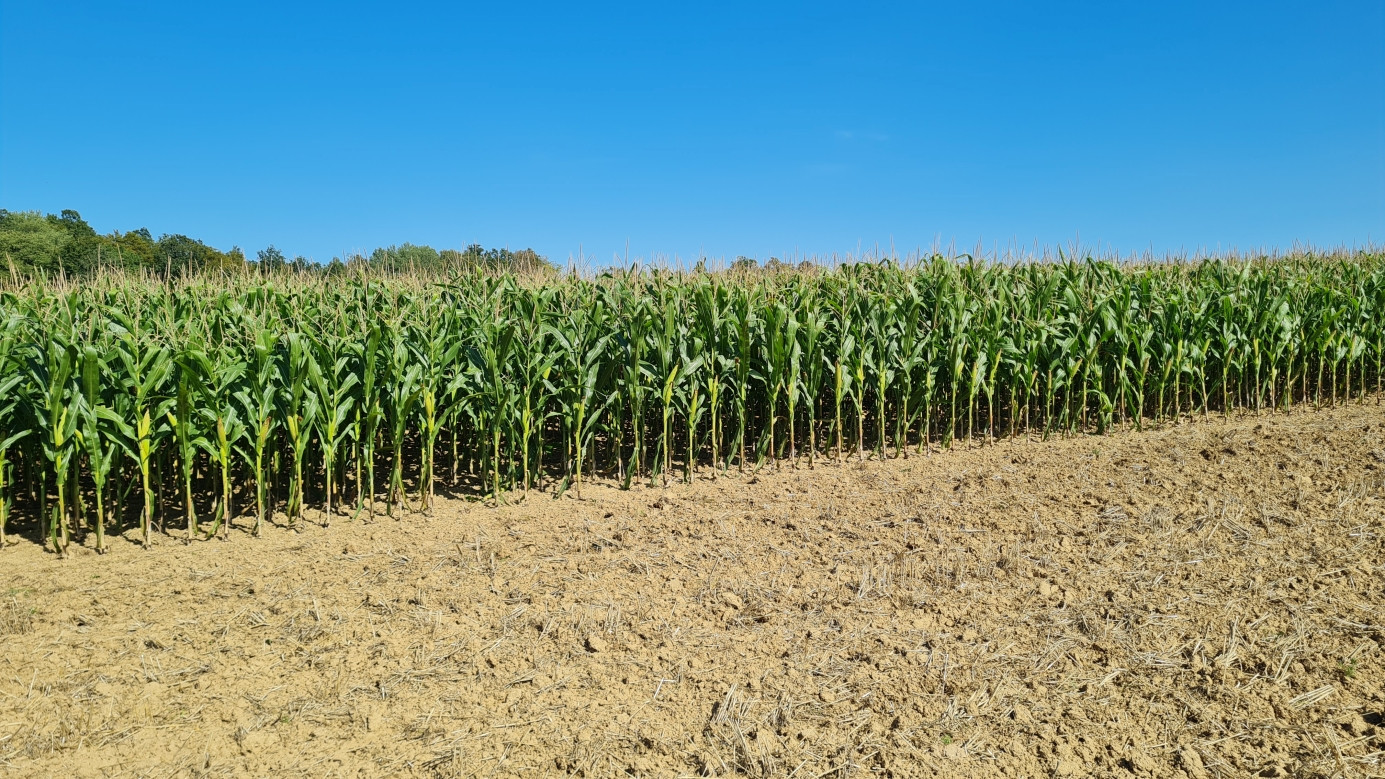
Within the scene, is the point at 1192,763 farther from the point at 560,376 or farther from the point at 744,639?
the point at 560,376

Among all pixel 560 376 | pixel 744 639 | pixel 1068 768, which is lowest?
pixel 1068 768

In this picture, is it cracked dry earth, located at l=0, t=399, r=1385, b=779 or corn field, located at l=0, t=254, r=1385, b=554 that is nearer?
cracked dry earth, located at l=0, t=399, r=1385, b=779

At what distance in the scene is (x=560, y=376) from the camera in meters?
6.84

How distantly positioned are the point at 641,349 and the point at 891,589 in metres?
3.08

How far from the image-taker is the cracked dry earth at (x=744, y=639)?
3375 mm

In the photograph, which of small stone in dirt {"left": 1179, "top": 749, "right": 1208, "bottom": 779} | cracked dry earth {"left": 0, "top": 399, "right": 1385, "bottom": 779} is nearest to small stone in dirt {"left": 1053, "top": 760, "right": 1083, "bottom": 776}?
cracked dry earth {"left": 0, "top": 399, "right": 1385, "bottom": 779}

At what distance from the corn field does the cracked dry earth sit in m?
0.67

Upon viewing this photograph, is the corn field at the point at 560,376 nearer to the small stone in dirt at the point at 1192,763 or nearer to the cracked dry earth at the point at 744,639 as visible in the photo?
the cracked dry earth at the point at 744,639

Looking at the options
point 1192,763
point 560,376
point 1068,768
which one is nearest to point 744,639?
point 1068,768

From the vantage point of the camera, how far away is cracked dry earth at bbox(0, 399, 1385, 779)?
133 inches

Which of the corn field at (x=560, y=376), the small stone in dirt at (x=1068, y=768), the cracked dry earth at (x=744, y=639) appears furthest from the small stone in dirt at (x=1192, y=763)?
the corn field at (x=560, y=376)

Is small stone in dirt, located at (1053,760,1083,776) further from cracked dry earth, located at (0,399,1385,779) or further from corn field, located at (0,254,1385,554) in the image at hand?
corn field, located at (0,254,1385,554)

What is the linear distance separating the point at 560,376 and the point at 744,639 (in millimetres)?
3231

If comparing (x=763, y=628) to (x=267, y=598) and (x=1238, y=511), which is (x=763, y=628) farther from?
(x=1238, y=511)
